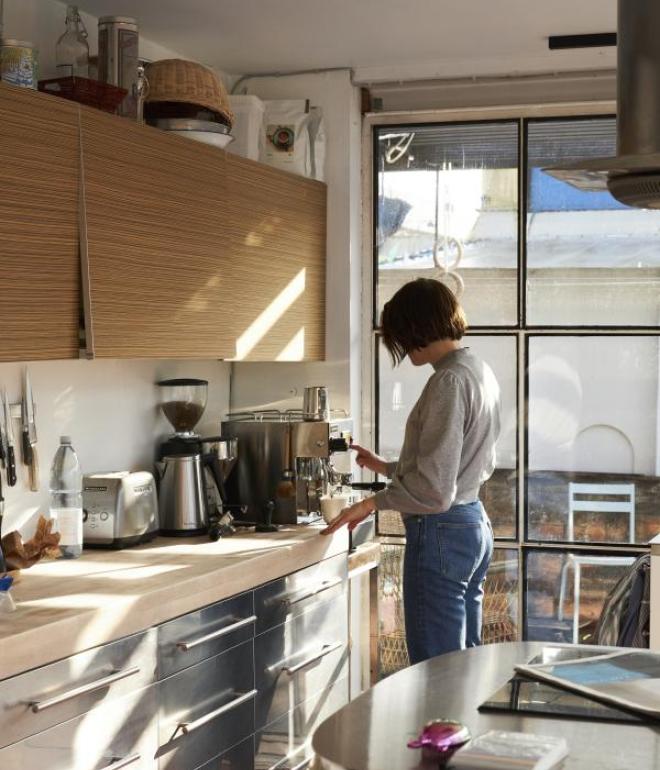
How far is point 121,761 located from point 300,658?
38.9 inches

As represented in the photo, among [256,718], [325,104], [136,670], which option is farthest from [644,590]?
[325,104]

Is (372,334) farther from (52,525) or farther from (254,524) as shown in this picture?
(52,525)

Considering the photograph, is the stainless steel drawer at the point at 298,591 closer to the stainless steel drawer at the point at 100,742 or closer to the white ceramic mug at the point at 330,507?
the white ceramic mug at the point at 330,507

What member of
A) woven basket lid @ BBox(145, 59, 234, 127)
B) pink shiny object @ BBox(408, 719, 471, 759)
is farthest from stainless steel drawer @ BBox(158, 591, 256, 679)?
woven basket lid @ BBox(145, 59, 234, 127)

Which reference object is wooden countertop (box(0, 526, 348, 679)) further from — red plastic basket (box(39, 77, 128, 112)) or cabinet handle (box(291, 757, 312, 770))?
red plastic basket (box(39, 77, 128, 112))

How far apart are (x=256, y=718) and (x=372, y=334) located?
1818mm

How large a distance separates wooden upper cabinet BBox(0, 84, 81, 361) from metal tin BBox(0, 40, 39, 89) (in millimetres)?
70

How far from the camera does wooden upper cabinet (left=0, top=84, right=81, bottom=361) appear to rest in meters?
2.75

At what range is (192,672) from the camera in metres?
2.97

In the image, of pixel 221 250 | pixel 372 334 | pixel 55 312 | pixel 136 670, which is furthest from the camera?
pixel 372 334

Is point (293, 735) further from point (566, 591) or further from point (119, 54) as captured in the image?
point (119, 54)

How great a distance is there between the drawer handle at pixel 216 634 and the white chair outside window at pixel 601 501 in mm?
1657

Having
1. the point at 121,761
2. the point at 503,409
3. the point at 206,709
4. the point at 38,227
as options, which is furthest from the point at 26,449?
the point at 503,409

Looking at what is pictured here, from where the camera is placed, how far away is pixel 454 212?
15.0ft
